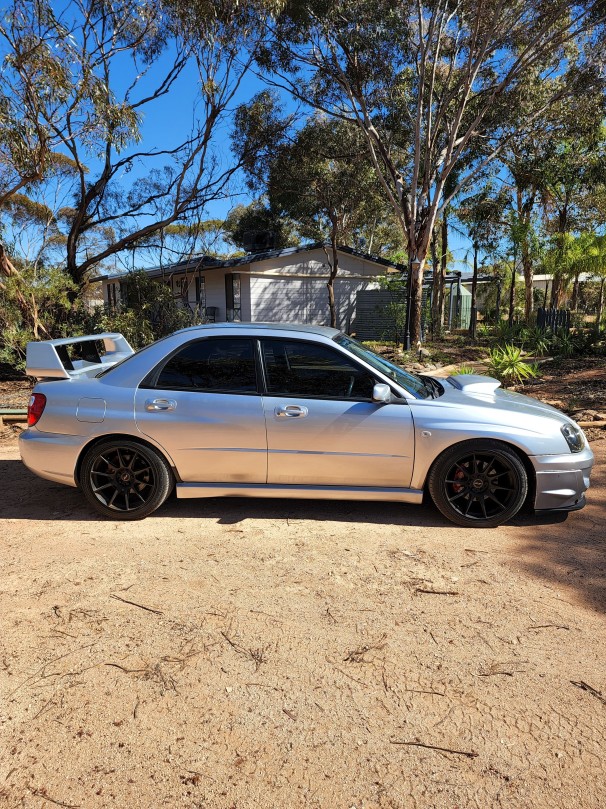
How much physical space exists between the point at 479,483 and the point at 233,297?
18816 mm

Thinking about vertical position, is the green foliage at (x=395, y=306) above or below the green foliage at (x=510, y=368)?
above

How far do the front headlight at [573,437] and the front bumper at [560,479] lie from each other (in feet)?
0.17

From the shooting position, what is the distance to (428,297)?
23.0m

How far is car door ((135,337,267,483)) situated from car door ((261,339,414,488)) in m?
0.12

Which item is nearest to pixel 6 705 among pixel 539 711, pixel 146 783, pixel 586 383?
pixel 146 783

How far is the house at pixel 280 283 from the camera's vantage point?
21.4m

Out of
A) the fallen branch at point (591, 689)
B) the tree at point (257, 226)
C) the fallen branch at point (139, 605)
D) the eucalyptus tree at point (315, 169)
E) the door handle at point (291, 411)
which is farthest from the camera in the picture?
the tree at point (257, 226)

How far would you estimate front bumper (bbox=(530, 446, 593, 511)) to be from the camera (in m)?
4.09

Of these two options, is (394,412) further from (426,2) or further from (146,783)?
(426,2)

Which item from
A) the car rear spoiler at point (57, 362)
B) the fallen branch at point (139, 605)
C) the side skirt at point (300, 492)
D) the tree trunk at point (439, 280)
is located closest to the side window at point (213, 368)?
the side skirt at point (300, 492)

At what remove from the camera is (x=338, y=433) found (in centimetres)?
418

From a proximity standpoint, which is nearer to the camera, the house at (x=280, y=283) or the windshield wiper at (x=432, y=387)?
the windshield wiper at (x=432, y=387)

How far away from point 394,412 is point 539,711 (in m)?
2.21

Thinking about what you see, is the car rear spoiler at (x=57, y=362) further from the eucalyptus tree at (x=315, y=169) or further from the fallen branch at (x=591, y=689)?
the eucalyptus tree at (x=315, y=169)
